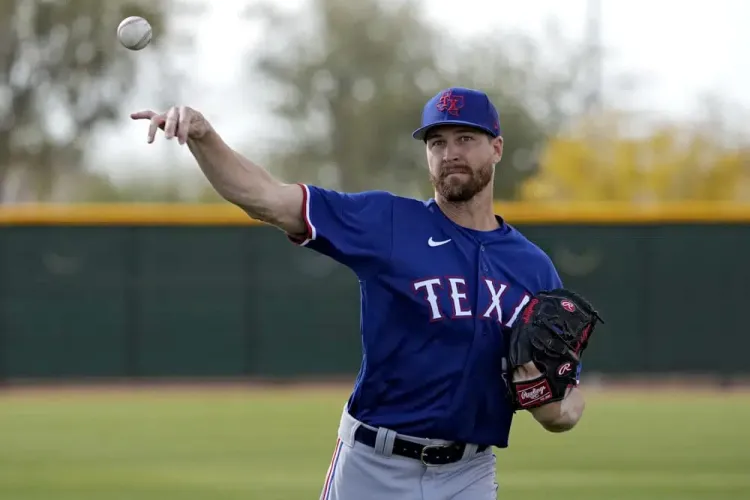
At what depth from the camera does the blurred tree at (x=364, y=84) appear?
37750mm

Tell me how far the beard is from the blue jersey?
0.35 feet

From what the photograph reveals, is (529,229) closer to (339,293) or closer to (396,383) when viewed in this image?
(339,293)

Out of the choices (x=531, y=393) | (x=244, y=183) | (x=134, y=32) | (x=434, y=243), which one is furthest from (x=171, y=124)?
(x=531, y=393)

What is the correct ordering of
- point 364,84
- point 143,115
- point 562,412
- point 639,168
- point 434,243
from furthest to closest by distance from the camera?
1. point 364,84
2. point 639,168
3. point 562,412
4. point 434,243
5. point 143,115

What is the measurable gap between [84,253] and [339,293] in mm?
2974

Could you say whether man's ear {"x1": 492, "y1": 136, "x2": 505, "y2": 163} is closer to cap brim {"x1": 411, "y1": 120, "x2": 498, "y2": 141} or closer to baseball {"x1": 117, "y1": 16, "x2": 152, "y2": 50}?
cap brim {"x1": 411, "y1": 120, "x2": 498, "y2": 141}

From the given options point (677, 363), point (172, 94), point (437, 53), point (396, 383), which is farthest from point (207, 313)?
point (437, 53)

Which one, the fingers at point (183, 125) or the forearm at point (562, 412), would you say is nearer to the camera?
the fingers at point (183, 125)

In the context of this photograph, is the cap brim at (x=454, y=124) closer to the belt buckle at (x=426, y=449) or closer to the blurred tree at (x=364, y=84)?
Answer: the belt buckle at (x=426, y=449)

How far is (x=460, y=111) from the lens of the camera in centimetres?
420

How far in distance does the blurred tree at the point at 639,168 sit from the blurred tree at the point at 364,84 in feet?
12.7

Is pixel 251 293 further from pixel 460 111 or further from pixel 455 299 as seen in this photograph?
pixel 455 299

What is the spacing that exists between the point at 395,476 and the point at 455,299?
22.2 inches

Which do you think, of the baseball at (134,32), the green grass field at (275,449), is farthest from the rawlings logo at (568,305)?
the green grass field at (275,449)
